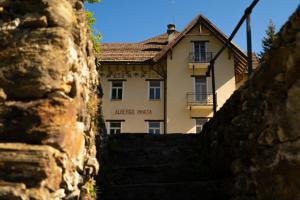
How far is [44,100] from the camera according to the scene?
2699mm

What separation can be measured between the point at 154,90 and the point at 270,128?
1786cm

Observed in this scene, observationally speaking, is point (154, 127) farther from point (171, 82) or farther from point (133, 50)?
point (133, 50)

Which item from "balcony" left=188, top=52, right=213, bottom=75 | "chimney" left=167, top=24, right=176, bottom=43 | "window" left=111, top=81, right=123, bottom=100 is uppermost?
"chimney" left=167, top=24, right=176, bottom=43

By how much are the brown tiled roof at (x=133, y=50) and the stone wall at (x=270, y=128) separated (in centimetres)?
1673

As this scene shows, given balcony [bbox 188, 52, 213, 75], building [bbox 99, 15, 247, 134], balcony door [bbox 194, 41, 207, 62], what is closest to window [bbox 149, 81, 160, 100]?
building [bbox 99, 15, 247, 134]

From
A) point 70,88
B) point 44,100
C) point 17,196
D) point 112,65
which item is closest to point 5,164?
point 17,196

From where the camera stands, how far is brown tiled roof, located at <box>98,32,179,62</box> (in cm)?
2128

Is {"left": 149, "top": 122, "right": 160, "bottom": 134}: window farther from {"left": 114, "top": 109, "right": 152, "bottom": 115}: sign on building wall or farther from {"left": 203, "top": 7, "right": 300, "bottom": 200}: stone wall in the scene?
{"left": 203, "top": 7, "right": 300, "bottom": 200}: stone wall

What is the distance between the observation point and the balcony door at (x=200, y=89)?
68.3 feet

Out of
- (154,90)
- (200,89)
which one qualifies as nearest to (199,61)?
(200,89)

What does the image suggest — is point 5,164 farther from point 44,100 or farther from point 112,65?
point 112,65

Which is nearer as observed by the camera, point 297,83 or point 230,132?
point 297,83

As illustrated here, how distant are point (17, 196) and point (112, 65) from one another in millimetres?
18895

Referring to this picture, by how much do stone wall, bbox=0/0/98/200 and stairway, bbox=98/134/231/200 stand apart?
1.93 meters
